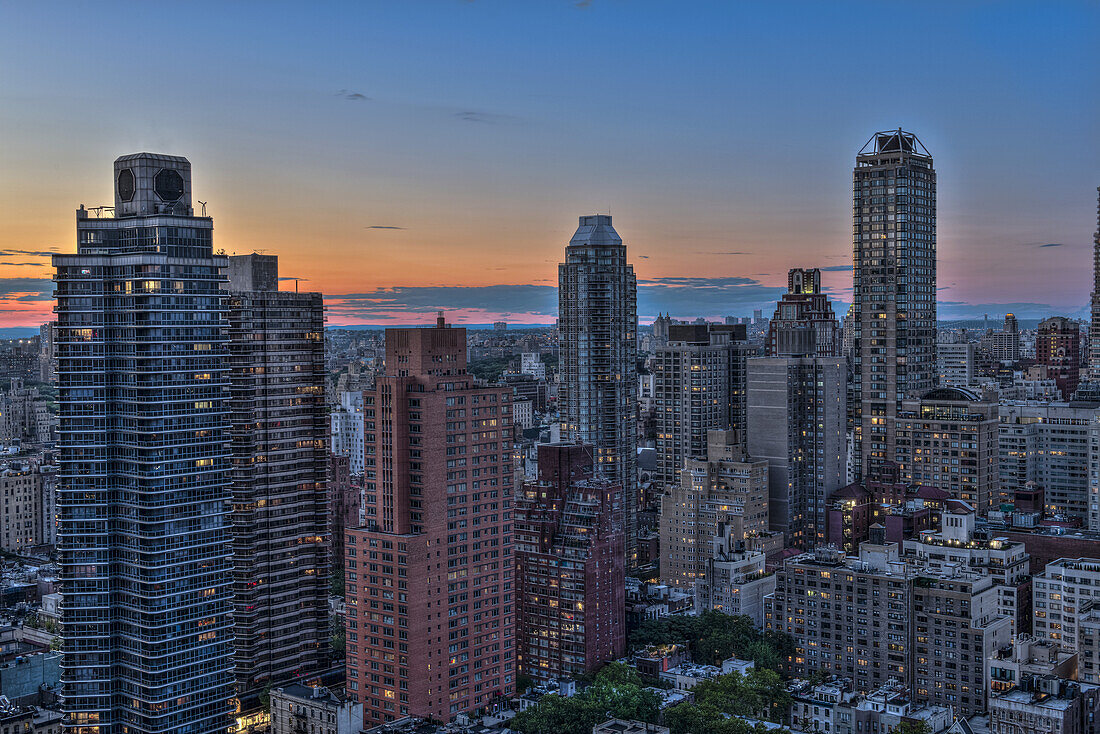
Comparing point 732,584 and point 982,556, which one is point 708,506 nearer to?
point 732,584

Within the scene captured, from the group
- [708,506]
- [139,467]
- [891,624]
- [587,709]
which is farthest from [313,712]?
[708,506]

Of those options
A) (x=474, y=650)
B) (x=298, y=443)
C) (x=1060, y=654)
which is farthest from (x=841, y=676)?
(x=298, y=443)

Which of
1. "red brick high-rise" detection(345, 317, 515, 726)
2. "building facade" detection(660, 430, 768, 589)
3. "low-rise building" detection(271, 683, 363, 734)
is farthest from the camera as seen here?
"building facade" detection(660, 430, 768, 589)

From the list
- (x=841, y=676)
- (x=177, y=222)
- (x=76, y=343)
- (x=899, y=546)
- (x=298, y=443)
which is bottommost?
(x=841, y=676)

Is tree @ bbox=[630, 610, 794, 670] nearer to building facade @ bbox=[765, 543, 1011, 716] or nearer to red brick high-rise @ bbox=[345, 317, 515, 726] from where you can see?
building facade @ bbox=[765, 543, 1011, 716]

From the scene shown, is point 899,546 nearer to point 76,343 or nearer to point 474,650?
point 474,650

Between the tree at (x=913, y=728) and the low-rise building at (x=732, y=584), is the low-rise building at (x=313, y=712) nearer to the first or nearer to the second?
the tree at (x=913, y=728)

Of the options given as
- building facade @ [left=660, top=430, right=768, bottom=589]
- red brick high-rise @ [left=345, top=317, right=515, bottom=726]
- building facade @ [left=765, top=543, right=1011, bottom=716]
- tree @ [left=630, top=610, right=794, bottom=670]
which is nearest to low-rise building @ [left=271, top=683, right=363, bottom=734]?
red brick high-rise @ [left=345, top=317, right=515, bottom=726]

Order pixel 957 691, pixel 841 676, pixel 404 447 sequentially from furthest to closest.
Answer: pixel 841 676
pixel 957 691
pixel 404 447
